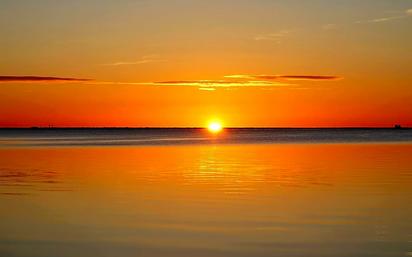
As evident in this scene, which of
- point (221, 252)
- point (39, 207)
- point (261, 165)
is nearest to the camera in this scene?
point (221, 252)

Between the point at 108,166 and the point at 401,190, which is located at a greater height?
the point at 108,166

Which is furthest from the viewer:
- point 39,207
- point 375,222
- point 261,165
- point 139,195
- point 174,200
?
point 261,165

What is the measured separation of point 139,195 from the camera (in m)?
21.1

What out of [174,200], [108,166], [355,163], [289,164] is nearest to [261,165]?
[289,164]

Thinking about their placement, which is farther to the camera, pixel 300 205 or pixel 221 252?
pixel 300 205

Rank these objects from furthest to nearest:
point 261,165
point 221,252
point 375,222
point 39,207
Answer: point 261,165, point 39,207, point 375,222, point 221,252

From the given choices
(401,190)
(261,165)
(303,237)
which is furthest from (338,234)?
(261,165)

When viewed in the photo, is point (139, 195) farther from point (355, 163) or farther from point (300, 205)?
point (355, 163)

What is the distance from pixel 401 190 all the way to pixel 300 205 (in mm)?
5053

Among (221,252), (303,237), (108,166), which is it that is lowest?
(221,252)

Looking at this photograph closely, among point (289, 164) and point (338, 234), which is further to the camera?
point (289, 164)

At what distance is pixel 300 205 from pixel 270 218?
7.71 feet

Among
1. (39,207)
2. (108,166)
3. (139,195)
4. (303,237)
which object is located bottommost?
(303,237)

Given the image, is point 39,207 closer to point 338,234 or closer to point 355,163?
point 338,234
